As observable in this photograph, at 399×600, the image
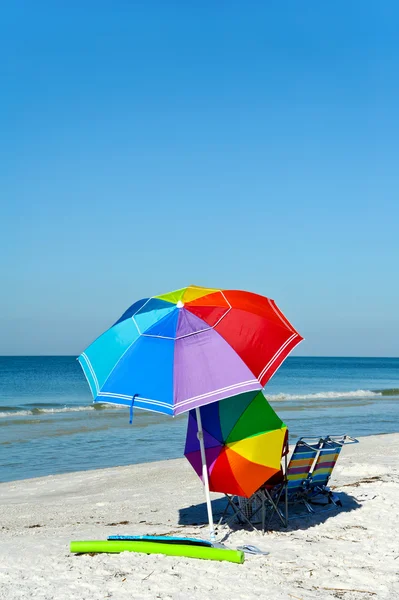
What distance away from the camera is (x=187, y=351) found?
6277mm

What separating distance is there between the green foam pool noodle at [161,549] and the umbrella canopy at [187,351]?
1.16 m

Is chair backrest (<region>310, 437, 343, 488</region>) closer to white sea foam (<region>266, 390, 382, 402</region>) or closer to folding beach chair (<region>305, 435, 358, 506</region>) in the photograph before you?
folding beach chair (<region>305, 435, 358, 506</region>)

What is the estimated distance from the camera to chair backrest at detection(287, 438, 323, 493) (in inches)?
281

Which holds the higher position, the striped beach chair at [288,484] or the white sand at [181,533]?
the striped beach chair at [288,484]

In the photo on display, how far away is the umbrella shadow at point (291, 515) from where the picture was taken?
7180 mm

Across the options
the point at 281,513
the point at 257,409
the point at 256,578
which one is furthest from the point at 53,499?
the point at 256,578

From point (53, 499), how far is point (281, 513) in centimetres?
438

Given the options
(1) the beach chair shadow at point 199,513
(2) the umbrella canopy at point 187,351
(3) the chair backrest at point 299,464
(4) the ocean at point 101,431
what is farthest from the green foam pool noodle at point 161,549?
(4) the ocean at point 101,431

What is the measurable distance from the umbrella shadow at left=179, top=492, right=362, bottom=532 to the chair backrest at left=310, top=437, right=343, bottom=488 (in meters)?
0.35

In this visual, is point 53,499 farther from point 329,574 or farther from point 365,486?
point 329,574

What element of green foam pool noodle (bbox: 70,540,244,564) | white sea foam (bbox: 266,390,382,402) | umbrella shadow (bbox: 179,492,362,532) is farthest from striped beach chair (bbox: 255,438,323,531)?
white sea foam (bbox: 266,390,382,402)

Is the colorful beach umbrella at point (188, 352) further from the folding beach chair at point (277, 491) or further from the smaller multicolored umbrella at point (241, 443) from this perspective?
the folding beach chair at point (277, 491)

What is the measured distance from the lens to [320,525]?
283 inches

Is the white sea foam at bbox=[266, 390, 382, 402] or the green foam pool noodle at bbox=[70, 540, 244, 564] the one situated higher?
the green foam pool noodle at bbox=[70, 540, 244, 564]
